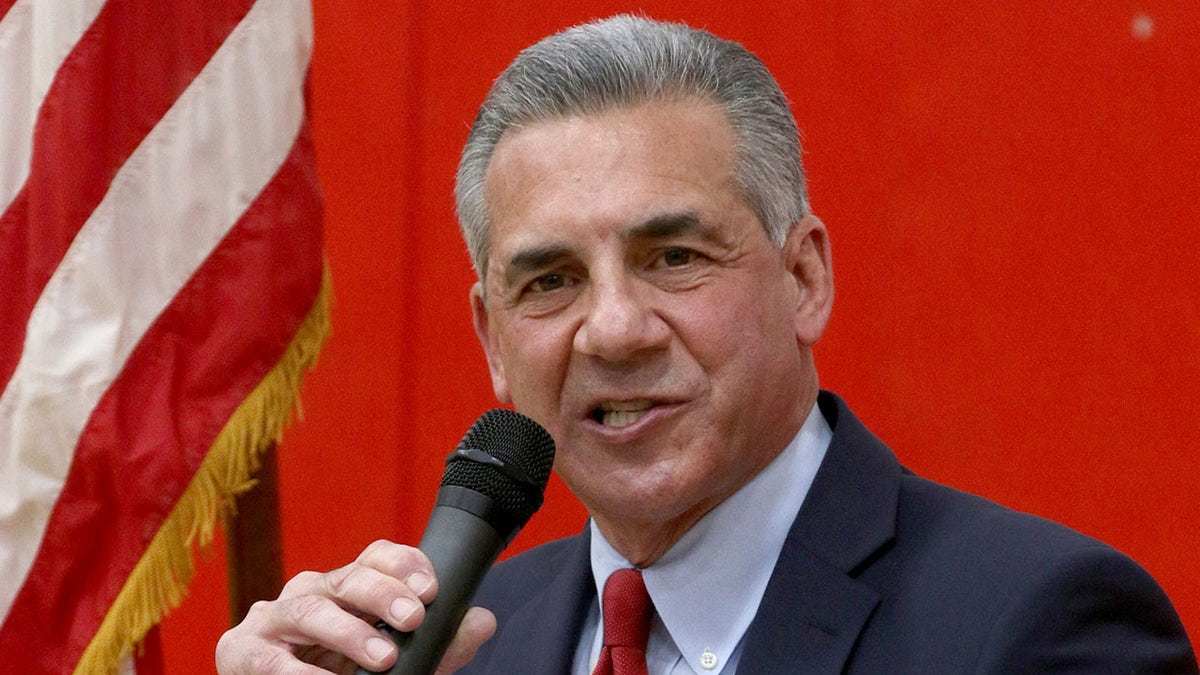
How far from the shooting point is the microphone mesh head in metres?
1.25

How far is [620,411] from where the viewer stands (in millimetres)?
1669

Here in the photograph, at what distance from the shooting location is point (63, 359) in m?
2.16

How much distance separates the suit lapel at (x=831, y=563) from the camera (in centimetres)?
160

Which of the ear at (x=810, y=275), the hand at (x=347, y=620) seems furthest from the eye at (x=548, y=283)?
the hand at (x=347, y=620)

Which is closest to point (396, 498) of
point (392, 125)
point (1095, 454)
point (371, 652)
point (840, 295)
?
point (392, 125)

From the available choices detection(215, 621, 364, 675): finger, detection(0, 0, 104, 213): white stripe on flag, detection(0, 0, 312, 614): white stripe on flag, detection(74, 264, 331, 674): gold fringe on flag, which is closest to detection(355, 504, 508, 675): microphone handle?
detection(215, 621, 364, 675): finger

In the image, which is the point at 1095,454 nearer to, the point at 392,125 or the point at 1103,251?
the point at 1103,251

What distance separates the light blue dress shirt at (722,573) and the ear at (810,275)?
0.14m

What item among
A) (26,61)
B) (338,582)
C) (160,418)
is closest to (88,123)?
(26,61)

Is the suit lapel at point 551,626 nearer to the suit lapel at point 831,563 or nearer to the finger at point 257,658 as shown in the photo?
the suit lapel at point 831,563

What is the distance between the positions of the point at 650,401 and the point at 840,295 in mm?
1018

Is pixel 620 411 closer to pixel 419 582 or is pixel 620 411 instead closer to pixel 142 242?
pixel 419 582

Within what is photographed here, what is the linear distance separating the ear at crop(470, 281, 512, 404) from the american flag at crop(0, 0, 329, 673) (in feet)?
1.32

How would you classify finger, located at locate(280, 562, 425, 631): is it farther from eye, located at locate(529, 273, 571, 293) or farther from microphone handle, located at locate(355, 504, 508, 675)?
eye, located at locate(529, 273, 571, 293)
